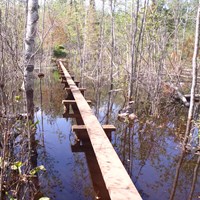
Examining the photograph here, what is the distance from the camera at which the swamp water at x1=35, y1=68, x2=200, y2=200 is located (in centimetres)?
392

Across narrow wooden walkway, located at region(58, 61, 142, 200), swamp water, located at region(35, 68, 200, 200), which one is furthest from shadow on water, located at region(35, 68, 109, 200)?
narrow wooden walkway, located at region(58, 61, 142, 200)

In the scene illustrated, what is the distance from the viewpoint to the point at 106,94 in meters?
11.9

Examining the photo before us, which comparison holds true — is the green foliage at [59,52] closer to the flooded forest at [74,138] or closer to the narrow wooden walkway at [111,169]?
the flooded forest at [74,138]

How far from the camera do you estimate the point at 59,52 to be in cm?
2903

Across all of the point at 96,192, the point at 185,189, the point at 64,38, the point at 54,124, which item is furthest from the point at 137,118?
the point at 64,38

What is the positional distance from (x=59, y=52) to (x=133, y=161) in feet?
82.9

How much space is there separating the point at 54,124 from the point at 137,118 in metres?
2.44

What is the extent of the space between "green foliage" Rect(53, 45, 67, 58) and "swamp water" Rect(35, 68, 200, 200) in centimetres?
2159

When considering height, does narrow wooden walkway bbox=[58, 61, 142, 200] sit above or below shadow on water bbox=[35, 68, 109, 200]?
above

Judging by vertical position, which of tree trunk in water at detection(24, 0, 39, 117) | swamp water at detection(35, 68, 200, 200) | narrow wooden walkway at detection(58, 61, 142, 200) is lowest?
swamp water at detection(35, 68, 200, 200)

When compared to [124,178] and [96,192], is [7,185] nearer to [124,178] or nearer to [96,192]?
[96,192]

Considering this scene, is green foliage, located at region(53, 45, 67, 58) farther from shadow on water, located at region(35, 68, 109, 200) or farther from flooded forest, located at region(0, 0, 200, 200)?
Result: shadow on water, located at region(35, 68, 109, 200)

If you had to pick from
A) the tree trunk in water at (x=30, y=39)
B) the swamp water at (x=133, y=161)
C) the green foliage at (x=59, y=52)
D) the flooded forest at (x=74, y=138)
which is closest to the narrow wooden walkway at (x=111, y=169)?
the flooded forest at (x=74, y=138)

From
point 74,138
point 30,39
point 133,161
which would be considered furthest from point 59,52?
point 133,161
